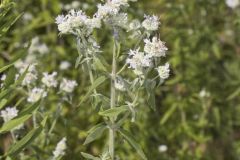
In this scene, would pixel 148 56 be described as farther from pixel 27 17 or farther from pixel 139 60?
pixel 27 17

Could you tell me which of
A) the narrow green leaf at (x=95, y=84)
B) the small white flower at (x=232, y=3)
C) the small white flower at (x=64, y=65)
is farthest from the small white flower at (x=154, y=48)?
the small white flower at (x=232, y=3)

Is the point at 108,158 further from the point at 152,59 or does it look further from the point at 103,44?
the point at 103,44

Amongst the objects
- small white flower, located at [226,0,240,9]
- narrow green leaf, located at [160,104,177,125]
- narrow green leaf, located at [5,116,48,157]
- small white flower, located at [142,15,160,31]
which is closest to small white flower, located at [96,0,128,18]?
small white flower, located at [142,15,160,31]

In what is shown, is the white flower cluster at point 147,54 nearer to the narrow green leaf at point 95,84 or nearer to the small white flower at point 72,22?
the narrow green leaf at point 95,84

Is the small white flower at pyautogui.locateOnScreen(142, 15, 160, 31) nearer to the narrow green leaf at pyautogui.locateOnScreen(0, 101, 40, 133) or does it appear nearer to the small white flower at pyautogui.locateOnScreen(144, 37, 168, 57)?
the small white flower at pyautogui.locateOnScreen(144, 37, 168, 57)

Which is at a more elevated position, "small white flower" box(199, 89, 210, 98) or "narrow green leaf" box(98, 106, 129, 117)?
"small white flower" box(199, 89, 210, 98)

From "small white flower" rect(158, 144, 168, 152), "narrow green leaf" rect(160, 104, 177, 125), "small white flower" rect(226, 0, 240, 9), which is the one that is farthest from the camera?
"small white flower" rect(226, 0, 240, 9)
